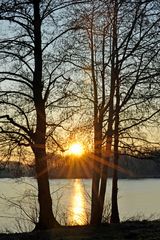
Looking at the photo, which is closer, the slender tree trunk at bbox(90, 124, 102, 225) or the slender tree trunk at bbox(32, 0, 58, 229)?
the slender tree trunk at bbox(32, 0, 58, 229)

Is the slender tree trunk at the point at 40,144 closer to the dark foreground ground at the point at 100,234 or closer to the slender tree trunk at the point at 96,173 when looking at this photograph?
the slender tree trunk at the point at 96,173

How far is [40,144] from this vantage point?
15.6m

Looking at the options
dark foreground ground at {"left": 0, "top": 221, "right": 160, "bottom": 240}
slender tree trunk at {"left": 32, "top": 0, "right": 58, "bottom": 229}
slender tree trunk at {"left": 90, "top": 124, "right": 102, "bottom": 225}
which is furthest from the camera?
slender tree trunk at {"left": 90, "top": 124, "right": 102, "bottom": 225}

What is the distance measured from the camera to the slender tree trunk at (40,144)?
615 inches

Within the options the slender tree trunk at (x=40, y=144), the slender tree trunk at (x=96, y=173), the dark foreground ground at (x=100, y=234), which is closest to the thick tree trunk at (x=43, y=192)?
the slender tree trunk at (x=40, y=144)

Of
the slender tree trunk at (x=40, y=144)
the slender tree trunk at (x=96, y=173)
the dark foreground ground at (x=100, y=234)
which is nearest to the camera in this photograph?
the dark foreground ground at (x=100, y=234)

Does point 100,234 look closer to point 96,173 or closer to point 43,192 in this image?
point 43,192

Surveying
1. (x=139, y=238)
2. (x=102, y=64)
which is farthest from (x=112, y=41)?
(x=139, y=238)

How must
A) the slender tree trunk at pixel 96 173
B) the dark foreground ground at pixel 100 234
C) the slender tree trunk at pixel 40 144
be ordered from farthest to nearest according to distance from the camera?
1. the slender tree trunk at pixel 96 173
2. the slender tree trunk at pixel 40 144
3. the dark foreground ground at pixel 100 234

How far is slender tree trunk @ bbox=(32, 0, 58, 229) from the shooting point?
1562 centimetres

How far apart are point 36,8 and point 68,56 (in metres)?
1.91

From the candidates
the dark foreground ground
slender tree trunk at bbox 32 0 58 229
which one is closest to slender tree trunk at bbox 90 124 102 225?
slender tree trunk at bbox 32 0 58 229

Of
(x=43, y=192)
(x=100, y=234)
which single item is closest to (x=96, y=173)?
(x=43, y=192)

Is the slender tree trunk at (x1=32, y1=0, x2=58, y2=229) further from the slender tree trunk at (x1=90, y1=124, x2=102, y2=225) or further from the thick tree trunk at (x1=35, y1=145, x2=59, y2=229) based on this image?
the slender tree trunk at (x1=90, y1=124, x2=102, y2=225)
